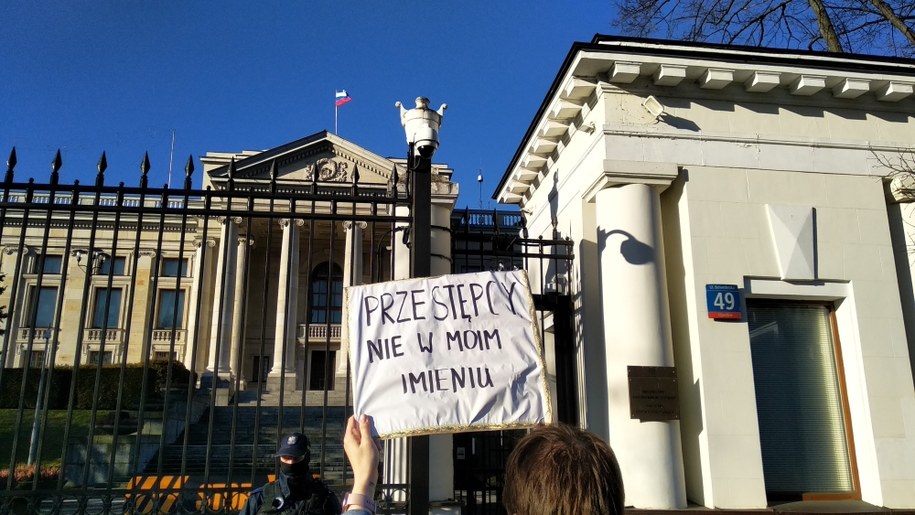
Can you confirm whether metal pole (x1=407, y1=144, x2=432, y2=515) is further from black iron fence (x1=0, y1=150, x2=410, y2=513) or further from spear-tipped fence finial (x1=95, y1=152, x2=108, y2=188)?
spear-tipped fence finial (x1=95, y1=152, x2=108, y2=188)

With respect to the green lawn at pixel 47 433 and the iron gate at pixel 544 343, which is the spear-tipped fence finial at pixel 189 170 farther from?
the green lawn at pixel 47 433

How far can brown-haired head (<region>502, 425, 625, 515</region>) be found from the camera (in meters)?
1.78

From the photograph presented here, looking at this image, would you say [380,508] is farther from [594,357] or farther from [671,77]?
[671,77]

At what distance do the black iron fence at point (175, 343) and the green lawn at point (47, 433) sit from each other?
0.08m

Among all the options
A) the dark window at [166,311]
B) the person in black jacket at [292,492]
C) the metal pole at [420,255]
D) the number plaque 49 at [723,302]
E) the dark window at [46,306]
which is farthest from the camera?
the dark window at [46,306]

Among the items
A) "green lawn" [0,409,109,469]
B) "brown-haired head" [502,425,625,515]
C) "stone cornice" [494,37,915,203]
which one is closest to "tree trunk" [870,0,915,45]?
"stone cornice" [494,37,915,203]

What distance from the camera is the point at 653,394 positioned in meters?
7.07

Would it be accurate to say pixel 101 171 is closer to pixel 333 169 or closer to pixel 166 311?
pixel 333 169

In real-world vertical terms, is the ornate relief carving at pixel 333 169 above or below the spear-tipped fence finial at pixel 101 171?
above

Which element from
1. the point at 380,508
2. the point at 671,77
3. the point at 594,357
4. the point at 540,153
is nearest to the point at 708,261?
the point at 594,357

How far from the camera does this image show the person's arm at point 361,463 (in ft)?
7.14

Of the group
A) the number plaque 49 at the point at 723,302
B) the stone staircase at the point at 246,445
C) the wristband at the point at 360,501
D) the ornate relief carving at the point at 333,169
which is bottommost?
the stone staircase at the point at 246,445

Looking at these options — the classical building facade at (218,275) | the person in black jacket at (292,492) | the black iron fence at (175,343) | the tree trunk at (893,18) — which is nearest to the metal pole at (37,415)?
the black iron fence at (175,343)

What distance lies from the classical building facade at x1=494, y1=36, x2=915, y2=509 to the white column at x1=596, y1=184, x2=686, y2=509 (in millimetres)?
21
